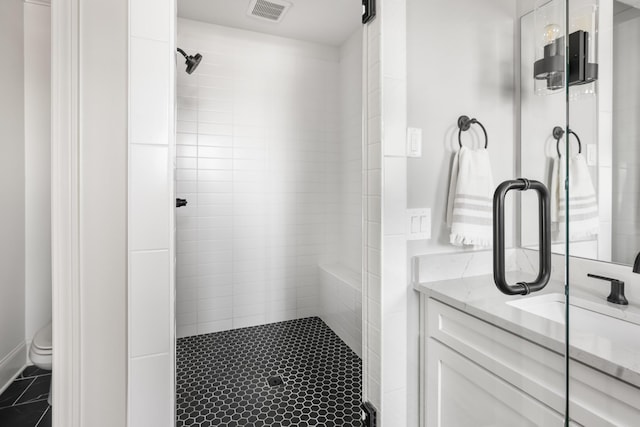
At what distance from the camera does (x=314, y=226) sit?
9.72 ft

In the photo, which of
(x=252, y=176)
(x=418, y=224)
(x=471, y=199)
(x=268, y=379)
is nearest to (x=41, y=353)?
(x=268, y=379)

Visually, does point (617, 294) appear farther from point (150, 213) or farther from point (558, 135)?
point (150, 213)

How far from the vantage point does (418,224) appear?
1.30m

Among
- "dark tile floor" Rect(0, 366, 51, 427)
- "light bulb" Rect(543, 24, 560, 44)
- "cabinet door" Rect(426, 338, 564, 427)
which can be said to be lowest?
"dark tile floor" Rect(0, 366, 51, 427)

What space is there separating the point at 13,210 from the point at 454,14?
9.16 feet

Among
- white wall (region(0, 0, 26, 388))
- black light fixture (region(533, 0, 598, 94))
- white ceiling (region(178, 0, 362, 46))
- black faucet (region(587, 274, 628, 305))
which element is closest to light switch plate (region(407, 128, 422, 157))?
black light fixture (region(533, 0, 598, 94))

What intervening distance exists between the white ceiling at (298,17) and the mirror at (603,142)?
2.04 m

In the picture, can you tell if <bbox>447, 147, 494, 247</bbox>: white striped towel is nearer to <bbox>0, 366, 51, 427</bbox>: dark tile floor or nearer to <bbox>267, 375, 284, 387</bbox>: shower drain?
<bbox>267, 375, 284, 387</bbox>: shower drain

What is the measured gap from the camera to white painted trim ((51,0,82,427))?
30.0 inches

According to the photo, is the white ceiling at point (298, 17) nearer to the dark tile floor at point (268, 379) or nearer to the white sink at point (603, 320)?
the white sink at point (603, 320)

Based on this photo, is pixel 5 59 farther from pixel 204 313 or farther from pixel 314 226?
pixel 314 226

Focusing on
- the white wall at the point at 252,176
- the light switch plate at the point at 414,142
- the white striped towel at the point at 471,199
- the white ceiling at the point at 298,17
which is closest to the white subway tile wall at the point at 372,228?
the light switch plate at the point at 414,142

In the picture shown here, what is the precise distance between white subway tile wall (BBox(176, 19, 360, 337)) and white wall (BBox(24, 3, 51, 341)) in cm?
85

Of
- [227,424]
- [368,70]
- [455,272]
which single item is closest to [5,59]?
[368,70]
